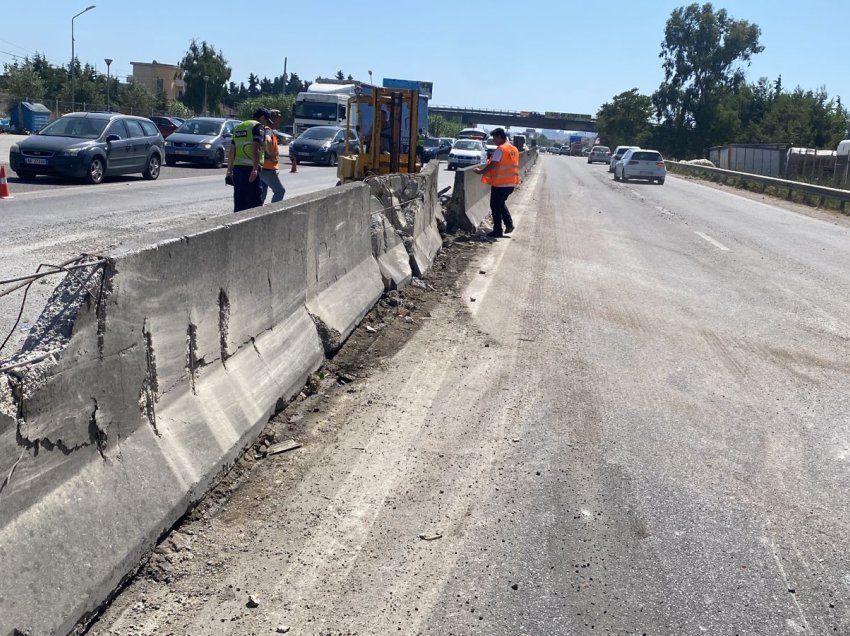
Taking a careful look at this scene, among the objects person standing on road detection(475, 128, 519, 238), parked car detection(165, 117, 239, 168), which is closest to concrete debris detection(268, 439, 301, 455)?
person standing on road detection(475, 128, 519, 238)

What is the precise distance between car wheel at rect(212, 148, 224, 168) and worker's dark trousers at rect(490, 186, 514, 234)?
637 inches

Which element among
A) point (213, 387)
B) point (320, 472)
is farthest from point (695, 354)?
point (213, 387)

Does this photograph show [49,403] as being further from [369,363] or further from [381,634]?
[369,363]

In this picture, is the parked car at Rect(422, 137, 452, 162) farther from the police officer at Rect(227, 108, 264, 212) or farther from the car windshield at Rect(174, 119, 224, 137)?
the police officer at Rect(227, 108, 264, 212)

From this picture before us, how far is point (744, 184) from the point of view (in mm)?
40781

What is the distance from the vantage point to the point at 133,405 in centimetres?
361

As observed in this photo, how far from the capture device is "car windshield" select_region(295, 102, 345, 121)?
3981 cm

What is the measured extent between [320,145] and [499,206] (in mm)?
20064

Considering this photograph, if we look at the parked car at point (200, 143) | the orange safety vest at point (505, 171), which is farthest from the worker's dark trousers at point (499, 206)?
the parked car at point (200, 143)

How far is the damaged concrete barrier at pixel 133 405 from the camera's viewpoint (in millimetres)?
2867

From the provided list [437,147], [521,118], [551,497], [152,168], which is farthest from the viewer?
[521,118]

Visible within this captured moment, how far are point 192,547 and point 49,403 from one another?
1.07 m

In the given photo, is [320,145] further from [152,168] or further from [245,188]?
[245,188]

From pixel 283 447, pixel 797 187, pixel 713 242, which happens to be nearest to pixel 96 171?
pixel 713 242
